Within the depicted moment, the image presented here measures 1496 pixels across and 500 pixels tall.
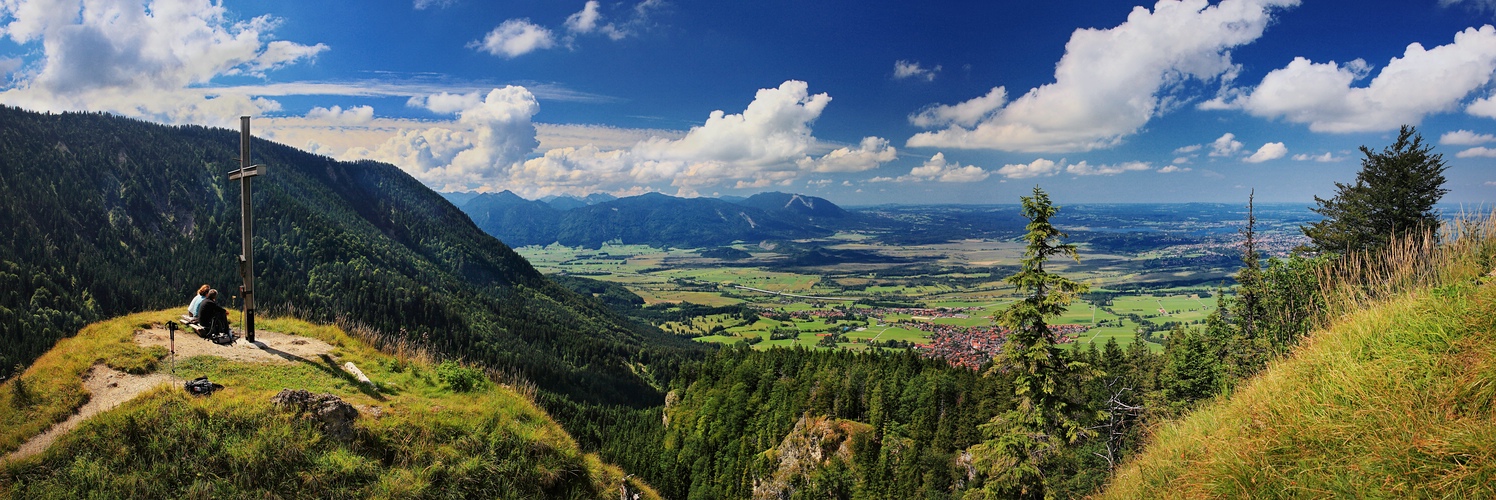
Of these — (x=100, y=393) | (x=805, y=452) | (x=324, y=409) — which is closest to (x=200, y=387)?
(x=100, y=393)

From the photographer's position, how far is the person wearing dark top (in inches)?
525

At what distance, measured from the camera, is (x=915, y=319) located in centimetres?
15825

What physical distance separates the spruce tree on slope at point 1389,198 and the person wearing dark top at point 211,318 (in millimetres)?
39747

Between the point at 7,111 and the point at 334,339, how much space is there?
26620 cm

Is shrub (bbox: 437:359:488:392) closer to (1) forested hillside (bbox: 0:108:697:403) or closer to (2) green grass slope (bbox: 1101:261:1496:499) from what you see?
(2) green grass slope (bbox: 1101:261:1496:499)

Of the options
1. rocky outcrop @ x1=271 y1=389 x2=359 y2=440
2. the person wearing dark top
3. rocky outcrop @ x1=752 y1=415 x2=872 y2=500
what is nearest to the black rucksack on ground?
rocky outcrop @ x1=271 y1=389 x2=359 y2=440

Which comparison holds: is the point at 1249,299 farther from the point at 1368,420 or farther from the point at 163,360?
the point at 163,360

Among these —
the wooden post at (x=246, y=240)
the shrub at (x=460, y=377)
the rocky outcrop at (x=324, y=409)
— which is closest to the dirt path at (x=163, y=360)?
the wooden post at (x=246, y=240)

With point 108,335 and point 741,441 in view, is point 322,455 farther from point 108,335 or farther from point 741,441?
point 741,441

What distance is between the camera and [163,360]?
11812 millimetres

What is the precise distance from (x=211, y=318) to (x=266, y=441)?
6790mm

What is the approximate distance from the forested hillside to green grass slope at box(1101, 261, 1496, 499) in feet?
377

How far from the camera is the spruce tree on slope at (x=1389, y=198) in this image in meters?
26.0

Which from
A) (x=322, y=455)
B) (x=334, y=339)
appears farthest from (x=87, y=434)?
(x=334, y=339)
